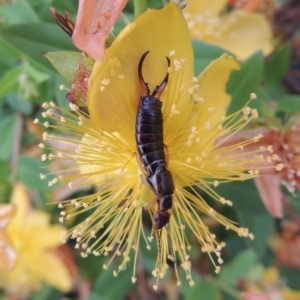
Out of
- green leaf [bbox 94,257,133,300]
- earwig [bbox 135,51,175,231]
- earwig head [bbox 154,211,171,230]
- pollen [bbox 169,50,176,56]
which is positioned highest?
pollen [bbox 169,50,176,56]

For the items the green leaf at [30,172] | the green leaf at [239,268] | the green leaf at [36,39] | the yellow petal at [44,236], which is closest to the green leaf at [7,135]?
the green leaf at [30,172]

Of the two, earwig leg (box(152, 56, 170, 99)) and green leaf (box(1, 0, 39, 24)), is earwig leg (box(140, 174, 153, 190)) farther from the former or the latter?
green leaf (box(1, 0, 39, 24))

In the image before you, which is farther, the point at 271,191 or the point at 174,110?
the point at 271,191

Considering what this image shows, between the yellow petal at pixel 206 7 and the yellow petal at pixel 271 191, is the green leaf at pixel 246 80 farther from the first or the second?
the yellow petal at pixel 206 7

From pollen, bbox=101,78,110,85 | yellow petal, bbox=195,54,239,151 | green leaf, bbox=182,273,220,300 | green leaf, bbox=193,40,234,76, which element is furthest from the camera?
green leaf, bbox=182,273,220,300

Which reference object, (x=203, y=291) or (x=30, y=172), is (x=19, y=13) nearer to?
(x=30, y=172)

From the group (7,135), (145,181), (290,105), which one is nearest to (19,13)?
(7,135)

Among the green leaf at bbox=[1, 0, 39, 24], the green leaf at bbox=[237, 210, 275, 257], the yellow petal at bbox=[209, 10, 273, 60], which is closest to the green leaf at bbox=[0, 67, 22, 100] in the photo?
the green leaf at bbox=[1, 0, 39, 24]
